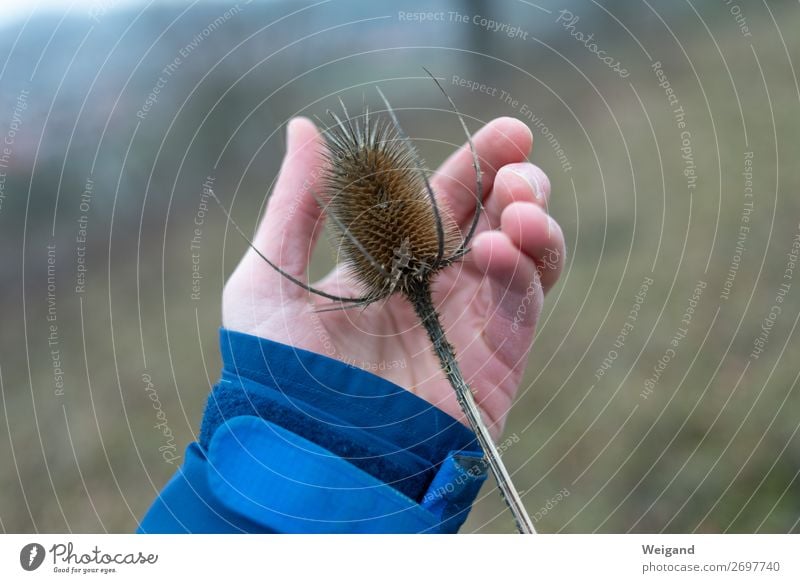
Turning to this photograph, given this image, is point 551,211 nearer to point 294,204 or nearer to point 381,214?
point 294,204

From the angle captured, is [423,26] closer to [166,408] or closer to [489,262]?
[489,262]

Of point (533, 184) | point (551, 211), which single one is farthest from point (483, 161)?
point (551, 211)

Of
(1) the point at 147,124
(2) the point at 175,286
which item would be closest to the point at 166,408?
(2) the point at 175,286

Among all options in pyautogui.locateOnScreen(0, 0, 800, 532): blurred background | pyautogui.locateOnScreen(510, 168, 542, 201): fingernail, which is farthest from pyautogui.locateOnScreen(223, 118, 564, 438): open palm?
pyautogui.locateOnScreen(0, 0, 800, 532): blurred background

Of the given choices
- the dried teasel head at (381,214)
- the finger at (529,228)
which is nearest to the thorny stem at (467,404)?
the dried teasel head at (381,214)

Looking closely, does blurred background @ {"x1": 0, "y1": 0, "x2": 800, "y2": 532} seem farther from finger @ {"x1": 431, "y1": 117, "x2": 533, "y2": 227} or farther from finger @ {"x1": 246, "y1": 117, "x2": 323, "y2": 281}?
finger @ {"x1": 246, "y1": 117, "x2": 323, "y2": 281}
